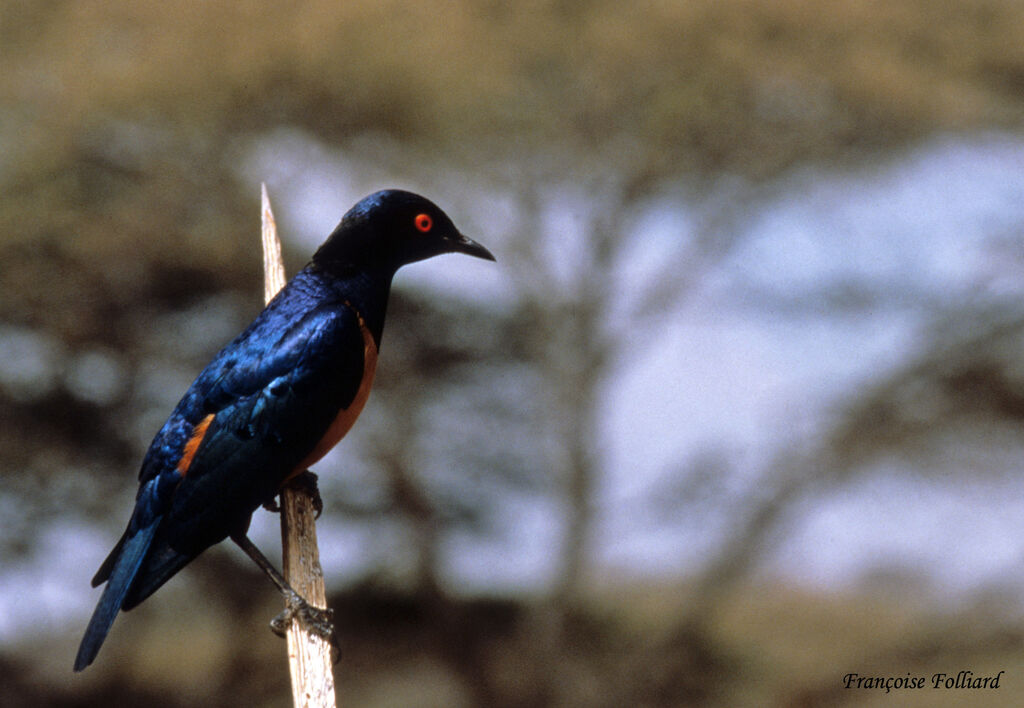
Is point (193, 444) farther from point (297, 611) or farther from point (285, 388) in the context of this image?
point (297, 611)

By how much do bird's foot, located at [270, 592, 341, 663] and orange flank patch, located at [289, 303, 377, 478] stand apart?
0.82ft

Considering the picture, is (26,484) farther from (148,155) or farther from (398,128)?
(398,128)

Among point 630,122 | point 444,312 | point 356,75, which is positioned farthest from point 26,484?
point 630,122

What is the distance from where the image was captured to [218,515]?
1.85 metres

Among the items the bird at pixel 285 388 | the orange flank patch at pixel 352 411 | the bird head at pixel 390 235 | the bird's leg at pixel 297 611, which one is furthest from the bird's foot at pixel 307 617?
the bird head at pixel 390 235

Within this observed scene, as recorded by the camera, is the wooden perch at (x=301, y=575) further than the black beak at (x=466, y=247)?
No

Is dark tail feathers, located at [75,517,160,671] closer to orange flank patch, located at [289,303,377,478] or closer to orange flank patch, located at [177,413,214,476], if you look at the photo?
orange flank patch, located at [177,413,214,476]

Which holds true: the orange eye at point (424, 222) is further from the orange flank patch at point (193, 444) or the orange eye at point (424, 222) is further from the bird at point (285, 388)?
the orange flank patch at point (193, 444)

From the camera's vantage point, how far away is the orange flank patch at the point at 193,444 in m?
1.89

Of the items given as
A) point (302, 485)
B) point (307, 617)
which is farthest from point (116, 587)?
point (302, 485)

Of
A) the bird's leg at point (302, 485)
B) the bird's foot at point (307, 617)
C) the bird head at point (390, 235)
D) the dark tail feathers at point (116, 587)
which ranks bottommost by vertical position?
the dark tail feathers at point (116, 587)

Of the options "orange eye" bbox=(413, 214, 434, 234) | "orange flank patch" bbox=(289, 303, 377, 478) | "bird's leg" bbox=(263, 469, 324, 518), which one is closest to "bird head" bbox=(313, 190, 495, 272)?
"orange eye" bbox=(413, 214, 434, 234)

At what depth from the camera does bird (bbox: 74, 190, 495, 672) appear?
73.4 inches

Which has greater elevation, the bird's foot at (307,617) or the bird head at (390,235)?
the bird head at (390,235)
